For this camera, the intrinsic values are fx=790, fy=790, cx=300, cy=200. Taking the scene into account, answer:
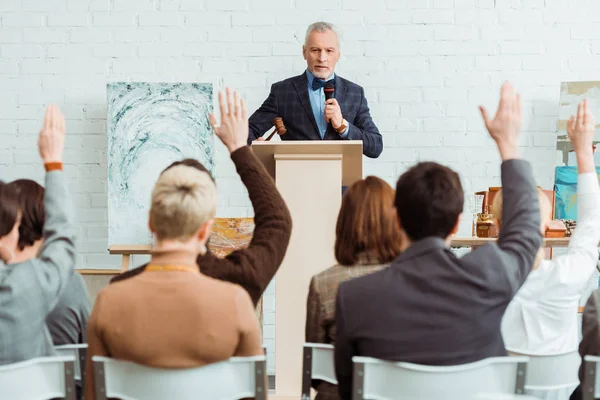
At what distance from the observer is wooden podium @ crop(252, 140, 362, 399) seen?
9.03 feet

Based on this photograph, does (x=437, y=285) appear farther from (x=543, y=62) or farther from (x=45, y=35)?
(x=45, y=35)

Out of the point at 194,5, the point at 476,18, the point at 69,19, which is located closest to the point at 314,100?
the point at 194,5

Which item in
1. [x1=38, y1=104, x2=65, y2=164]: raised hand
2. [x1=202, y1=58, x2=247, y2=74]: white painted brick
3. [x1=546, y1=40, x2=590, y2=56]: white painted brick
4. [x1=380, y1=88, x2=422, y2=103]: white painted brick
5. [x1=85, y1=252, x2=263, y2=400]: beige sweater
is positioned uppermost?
[x1=546, y1=40, x2=590, y2=56]: white painted brick

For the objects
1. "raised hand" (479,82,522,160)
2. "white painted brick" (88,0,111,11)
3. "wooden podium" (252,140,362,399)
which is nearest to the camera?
"raised hand" (479,82,522,160)

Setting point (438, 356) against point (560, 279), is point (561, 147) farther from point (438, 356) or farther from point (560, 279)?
point (438, 356)

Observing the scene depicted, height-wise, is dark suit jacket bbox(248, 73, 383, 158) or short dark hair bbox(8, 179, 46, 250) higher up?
dark suit jacket bbox(248, 73, 383, 158)

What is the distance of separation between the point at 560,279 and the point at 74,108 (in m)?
3.40

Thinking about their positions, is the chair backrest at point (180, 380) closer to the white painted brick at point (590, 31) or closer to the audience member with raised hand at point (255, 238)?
the audience member with raised hand at point (255, 238)

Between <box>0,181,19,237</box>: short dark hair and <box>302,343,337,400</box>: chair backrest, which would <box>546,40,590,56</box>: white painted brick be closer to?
<box>302,343,337,400</box>: chair backrest

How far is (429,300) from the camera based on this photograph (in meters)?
1.53

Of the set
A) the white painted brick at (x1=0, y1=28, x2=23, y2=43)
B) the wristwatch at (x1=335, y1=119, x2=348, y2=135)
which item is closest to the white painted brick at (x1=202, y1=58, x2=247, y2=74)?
the white painted brick at (x1=0, y1=28, x2=23, y2=43)

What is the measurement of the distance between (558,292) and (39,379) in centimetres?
129

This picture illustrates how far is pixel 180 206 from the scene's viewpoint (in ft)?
5.15

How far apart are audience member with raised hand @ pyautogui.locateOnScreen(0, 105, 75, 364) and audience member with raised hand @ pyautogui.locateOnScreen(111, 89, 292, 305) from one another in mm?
236
